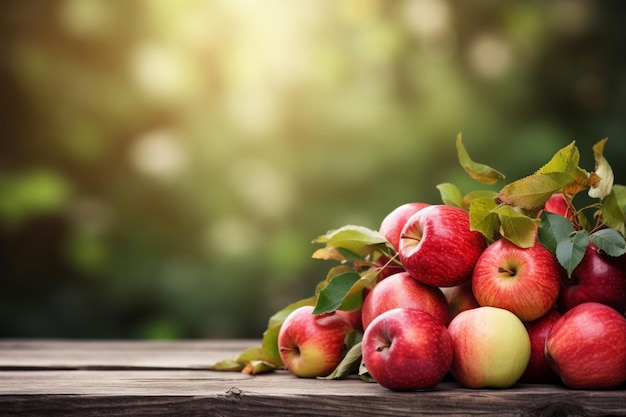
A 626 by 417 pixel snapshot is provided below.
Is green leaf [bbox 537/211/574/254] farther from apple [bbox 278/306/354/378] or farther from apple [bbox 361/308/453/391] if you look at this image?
apple [bbox 278/306/354/378]

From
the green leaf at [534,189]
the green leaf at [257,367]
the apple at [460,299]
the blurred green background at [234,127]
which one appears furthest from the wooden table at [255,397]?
the blurred green background at [234,127]

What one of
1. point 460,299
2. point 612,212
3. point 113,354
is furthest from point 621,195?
point 113,354

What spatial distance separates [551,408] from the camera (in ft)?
2.56

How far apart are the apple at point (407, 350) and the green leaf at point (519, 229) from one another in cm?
15

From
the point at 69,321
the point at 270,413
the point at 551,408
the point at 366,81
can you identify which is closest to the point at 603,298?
the point at 551,408

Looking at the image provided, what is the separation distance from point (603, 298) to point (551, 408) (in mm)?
187

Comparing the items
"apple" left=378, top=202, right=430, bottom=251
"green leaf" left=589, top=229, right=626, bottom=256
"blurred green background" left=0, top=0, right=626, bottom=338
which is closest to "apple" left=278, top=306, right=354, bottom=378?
"apple" left=378, top=202, right=430, bottom=251

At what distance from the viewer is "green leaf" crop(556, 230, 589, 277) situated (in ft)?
2.80

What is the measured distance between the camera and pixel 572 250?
2.84 feet

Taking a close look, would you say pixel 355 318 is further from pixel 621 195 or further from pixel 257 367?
pixel 621 195

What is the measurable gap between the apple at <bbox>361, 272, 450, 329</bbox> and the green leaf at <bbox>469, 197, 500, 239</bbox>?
0.34 feet

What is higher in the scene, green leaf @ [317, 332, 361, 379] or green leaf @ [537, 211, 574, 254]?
green leaf @ [537, 211, 574, 254]

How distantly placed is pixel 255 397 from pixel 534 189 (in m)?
0.44

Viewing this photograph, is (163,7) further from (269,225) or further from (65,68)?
(269,225)
